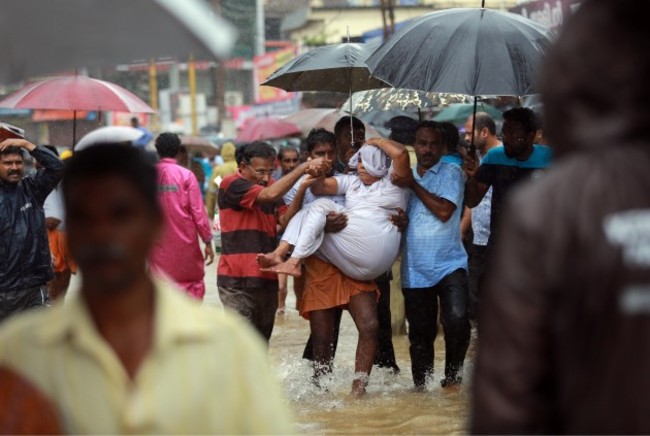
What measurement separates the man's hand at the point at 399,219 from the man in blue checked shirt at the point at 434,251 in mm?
71

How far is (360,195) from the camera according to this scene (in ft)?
28.8

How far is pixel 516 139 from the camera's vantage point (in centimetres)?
865

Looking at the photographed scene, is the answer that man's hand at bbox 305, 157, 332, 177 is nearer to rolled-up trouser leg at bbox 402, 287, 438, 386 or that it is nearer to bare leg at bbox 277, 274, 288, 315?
rolled-up trouser leg at bbox 402, 287, 438, 386

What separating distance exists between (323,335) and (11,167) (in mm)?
2421

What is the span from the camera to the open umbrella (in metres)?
10.6

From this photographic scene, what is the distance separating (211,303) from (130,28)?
1180 cm

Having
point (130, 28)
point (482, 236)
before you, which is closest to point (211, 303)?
point (482, 236)

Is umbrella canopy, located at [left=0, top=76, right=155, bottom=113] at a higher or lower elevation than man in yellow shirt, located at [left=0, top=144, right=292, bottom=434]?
higher

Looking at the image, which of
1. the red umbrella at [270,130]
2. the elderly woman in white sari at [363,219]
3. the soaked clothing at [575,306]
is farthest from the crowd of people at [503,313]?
the red umbrella at [270,130]

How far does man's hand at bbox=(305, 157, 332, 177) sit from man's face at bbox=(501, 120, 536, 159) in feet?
4.05

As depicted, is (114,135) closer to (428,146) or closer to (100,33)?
(428,146)

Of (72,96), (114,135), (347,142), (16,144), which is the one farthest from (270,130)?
(114,135)

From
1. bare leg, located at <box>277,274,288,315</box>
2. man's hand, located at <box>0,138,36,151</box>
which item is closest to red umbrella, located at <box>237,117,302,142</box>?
bare leg, located at <box>277,274,288,315</box>

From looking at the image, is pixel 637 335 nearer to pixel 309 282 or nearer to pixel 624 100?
pixel 624 100
